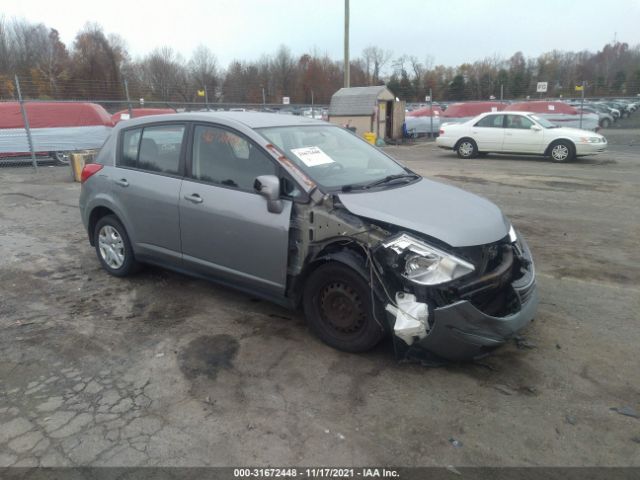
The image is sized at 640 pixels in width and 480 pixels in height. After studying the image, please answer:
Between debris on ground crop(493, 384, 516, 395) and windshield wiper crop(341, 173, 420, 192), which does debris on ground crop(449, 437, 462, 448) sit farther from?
windshield wiper crop(341, 173, 420, 192)

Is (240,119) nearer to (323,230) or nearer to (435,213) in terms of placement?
(323,230)

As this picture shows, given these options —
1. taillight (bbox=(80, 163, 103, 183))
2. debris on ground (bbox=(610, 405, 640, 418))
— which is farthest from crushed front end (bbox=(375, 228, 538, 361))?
taillight (bbox=(80, 163, 103, 183))

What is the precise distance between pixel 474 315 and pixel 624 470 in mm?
1080

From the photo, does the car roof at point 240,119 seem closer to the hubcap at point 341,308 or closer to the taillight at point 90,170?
the taillight at point 90,170

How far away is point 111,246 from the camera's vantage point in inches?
200

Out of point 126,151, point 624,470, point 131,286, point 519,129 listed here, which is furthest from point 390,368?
point 519,129

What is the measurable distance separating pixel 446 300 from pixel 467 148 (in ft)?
47.2

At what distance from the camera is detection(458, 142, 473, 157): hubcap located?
16.3 metres

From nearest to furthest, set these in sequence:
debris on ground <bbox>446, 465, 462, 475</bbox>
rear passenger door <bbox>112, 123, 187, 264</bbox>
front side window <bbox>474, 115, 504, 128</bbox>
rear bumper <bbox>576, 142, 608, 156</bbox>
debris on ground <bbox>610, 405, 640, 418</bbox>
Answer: debris on ground <bbox>446, 465, 462, 475</bbox> < debris on ground <bbox>610, 405, 640, 418</bbox> < rear passenger door <bbox>112, 123, 187, 264</bbox> < rear bumper <bbox>576, 142, 608, 156</bbox> < front side window <bbox>474, 115, 504, 128</bbox>

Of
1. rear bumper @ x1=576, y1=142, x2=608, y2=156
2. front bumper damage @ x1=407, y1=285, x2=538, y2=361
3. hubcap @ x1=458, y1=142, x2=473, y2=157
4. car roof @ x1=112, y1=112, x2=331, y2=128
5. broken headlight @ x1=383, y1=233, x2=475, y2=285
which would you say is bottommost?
hubcap @ x1=458, y1=142, x2=473, y2=157

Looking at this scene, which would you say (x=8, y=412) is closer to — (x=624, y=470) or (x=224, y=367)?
(x=224, y=367)

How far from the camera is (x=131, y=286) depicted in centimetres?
496

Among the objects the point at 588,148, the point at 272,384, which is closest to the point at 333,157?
the point at 272,384

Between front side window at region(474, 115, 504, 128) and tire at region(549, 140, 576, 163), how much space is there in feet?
5.92
